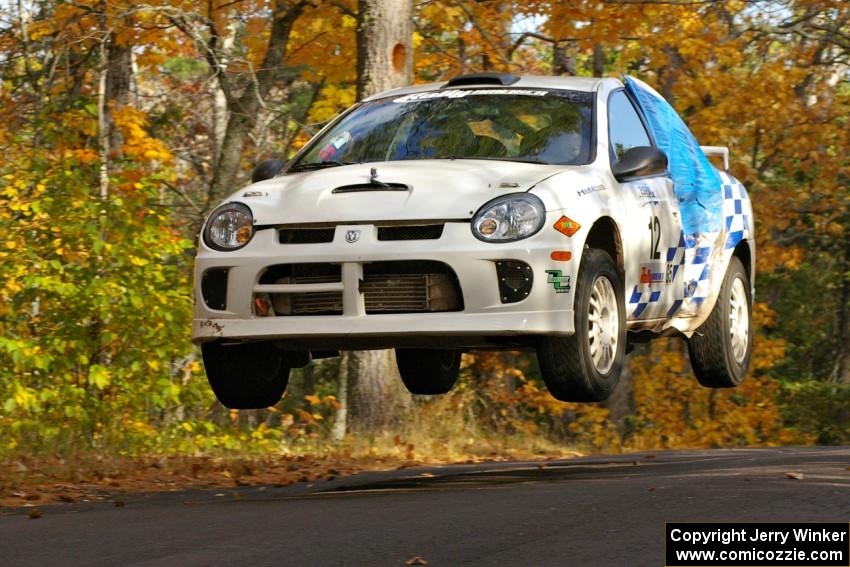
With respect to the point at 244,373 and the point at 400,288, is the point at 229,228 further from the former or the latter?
the point at 244,373

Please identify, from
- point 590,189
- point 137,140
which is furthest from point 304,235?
point 137,140

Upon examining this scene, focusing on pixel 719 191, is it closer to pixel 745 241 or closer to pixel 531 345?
pixel 745 241

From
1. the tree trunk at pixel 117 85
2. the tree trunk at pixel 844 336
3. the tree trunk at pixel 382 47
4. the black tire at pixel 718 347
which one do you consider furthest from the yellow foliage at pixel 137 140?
the tree trunk at pixel 844 336

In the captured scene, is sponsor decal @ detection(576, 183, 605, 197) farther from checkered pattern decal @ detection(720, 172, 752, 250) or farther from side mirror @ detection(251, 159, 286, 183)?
checkered pattern decal @ detection(720, 172, 752, 250)

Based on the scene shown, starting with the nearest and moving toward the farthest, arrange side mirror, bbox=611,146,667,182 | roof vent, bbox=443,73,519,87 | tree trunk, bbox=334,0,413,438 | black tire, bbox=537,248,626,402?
black tire, bbox=537,248,626,402
side mirror, bbox=611,146,667,182
roof vent, bbox=443,73,519,87
tree trunk, bbox=334,0,413,438

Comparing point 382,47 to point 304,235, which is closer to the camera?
point 304,235

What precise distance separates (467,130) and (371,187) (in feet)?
3.84

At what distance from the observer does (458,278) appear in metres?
7.13

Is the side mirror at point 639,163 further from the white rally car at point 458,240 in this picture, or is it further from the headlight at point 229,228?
the headlight at point 229,228

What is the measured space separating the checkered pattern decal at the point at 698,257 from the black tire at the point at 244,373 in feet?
7.15

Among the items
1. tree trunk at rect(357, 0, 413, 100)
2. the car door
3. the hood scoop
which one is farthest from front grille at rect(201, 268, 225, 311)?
tree trunk at rect(357, 0, 413, 100)

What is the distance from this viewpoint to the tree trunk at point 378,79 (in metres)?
12.2

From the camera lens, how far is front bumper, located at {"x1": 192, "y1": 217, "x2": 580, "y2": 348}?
7109 millimetres

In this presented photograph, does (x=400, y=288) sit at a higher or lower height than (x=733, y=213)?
lower
